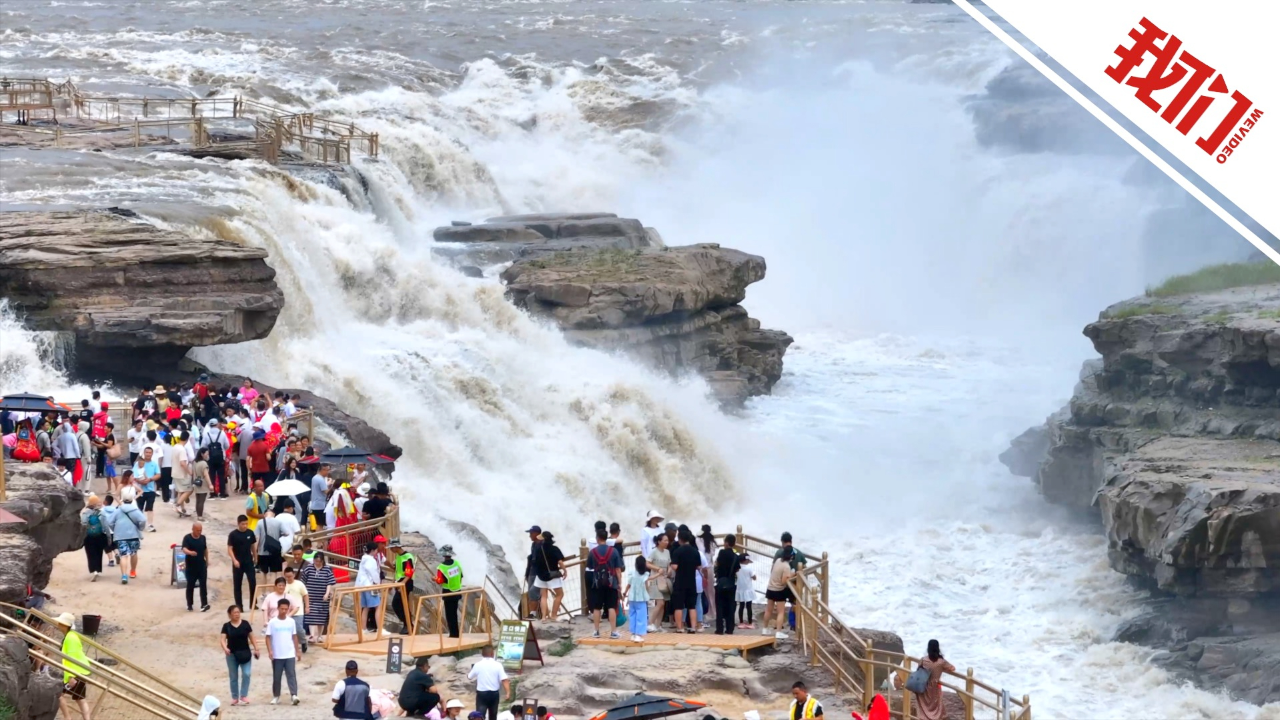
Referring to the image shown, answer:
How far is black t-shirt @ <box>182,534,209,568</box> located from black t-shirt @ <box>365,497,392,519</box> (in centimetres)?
238

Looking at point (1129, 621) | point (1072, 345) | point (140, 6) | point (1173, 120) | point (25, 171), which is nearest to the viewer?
point (1173, 120)

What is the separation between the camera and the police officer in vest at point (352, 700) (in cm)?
1332

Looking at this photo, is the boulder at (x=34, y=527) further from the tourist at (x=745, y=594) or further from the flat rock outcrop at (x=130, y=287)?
the flat rock outcrop at (x=130, y=287)

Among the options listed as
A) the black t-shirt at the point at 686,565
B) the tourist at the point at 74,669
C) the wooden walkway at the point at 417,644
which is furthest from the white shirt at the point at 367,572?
the tourist at the point at 74,669

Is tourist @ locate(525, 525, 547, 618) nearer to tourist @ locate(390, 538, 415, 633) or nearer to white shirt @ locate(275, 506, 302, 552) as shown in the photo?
tourist @ locate(390, 538, 415, 633)

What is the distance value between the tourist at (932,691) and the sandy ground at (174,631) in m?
4.73

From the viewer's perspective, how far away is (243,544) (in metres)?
17.4

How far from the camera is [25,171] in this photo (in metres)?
35.5

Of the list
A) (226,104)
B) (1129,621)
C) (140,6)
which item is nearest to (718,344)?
(1129,621)

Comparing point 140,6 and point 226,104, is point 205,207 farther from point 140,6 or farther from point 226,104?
point 140,6

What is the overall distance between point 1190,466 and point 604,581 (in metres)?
12.0

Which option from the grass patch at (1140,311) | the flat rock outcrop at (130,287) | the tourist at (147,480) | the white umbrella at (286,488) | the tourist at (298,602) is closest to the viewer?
the tourist at (298,602)

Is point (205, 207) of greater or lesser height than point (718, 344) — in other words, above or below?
above

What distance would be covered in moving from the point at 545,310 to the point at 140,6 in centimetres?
4446
